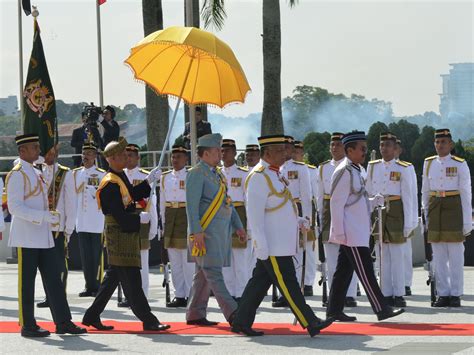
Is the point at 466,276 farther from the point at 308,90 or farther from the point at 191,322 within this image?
the point at 308,90

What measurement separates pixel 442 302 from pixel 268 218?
3.63 meters

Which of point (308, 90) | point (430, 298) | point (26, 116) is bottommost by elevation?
point (430, 298)

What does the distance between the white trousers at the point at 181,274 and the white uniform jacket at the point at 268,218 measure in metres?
3.63

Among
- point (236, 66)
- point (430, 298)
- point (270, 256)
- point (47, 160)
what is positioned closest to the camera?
point (270, 256)

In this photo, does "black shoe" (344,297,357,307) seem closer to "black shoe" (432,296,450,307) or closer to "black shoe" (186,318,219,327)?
"black shoe" (432,296,450,307)

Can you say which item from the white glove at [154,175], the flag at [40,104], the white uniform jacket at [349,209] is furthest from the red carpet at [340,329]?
the flag at [40,104]

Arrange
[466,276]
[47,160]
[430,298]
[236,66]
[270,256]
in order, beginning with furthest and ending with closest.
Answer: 1. [466,276]
2. [430,298]
3. [47,160]
4. [236,66]
5. [270,256]

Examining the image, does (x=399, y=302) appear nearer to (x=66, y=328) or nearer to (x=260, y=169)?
(x=260, y=169)

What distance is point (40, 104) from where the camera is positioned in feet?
46.5

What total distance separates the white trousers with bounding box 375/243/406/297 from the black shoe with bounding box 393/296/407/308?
46 millimetres

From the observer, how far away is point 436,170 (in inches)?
607

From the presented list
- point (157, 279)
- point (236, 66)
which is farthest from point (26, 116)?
point (157, 279)

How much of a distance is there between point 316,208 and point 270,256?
16.5 feet

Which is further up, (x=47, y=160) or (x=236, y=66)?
(x=236, y=66)
